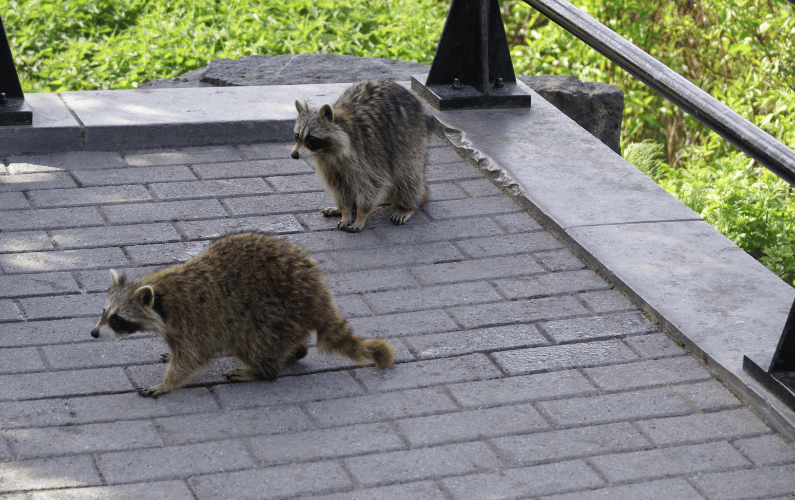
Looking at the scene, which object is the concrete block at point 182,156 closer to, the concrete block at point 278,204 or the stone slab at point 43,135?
the stone slab at point 43,135

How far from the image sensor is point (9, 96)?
6.43 m

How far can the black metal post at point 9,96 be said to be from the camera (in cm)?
620

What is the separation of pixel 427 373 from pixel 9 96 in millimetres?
3742

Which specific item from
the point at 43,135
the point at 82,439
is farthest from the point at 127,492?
the point at 43,135

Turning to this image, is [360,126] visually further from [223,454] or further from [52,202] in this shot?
[223,454]

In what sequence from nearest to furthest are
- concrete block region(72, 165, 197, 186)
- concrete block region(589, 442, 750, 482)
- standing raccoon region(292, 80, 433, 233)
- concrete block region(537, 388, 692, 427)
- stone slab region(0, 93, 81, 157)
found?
concrete block region(589, 442, 750, 482), concrete block region(537, 388, 692, 427), standing raccoon region(292, 80, 433, 233), concrete block region(72, 165, 197, 186), stone slab region(0, 93, 81, 157)

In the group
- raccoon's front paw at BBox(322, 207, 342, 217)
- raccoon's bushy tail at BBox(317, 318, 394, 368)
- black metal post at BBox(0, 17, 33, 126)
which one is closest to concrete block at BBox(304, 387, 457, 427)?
raccoon's bushy tail at BBox(317, 318, 394, 368)

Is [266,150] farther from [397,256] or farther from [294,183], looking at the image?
[397,256]

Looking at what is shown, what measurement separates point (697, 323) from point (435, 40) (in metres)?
6.91

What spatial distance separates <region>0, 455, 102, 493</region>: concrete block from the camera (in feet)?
11.4

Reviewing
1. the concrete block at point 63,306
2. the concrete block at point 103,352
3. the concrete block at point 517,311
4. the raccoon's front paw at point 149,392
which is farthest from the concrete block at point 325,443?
the concrete block at point 63,306

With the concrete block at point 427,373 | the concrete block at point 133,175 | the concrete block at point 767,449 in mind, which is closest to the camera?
the concrete block at point 767,449

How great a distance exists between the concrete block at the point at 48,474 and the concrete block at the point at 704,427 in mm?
2139

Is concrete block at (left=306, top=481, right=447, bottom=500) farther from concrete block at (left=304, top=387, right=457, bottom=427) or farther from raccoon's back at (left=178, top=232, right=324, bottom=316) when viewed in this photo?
raccoon's back at (left=178, top=232, right=324, bottom=316)
